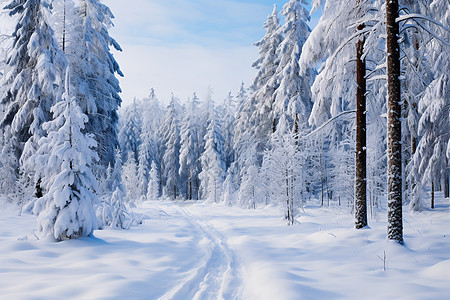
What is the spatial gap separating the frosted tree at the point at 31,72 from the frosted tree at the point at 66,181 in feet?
20.8

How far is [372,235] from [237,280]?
A: 507 centimetres

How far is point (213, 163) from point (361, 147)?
3133cm

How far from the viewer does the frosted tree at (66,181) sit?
863 cm

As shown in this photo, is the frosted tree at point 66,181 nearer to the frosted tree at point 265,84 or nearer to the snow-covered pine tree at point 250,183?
the frosted tree at point 265,84

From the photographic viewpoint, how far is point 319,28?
10.2 m

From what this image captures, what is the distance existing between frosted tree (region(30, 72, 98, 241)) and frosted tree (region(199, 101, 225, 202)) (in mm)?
30268

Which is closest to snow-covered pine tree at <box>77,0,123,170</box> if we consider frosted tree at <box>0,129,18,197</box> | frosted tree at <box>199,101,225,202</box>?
frosted tree at <box>0,129,18,197</box>

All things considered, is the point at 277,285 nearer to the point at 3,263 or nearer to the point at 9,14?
the point at 3,263

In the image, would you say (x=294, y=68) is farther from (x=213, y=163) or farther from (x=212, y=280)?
(x=213, y=163)

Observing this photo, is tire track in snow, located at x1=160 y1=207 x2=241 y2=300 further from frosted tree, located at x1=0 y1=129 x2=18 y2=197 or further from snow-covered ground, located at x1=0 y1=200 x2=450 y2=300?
frosted tree, located at x1=0 y1=129 x2=18 y2=197

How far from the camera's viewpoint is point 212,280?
247 inches

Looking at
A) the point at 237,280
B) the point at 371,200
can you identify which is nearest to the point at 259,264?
the point at 237,280

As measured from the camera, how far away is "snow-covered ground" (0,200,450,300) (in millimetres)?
5238

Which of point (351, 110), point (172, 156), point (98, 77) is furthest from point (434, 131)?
point (172, 156)
